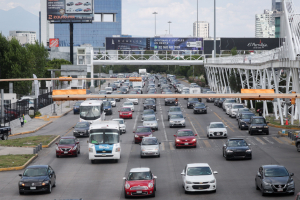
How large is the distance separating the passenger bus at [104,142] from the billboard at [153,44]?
72.5 m

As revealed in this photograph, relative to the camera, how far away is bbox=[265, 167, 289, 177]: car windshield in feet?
70.0

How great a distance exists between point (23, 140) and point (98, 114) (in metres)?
10.4

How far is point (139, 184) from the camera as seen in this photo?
21.9m

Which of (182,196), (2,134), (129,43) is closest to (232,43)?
(129,43)

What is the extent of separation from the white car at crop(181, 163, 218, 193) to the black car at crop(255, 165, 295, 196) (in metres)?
2.06

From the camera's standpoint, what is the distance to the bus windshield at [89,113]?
50.4 metres

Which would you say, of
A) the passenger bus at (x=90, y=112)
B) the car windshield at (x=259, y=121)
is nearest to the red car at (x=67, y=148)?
the passenger bus at (x=90, y=112)

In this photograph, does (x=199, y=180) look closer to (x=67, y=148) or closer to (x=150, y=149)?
(x=150, y=149)

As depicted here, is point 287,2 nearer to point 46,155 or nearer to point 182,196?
point 46,155

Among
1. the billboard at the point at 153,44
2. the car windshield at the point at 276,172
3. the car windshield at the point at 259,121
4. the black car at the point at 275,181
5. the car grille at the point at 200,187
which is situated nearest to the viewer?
the black car at the point at 275,181

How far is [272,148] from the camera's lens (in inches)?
1423

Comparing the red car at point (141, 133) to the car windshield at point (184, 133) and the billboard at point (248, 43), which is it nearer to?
the car windshield at point (184, 133)

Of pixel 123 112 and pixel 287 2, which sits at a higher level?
pixel 287 2

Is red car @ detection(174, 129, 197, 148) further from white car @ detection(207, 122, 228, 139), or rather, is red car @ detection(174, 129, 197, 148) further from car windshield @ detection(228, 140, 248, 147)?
car windshield @ detection(228, 140, 248, 147)
